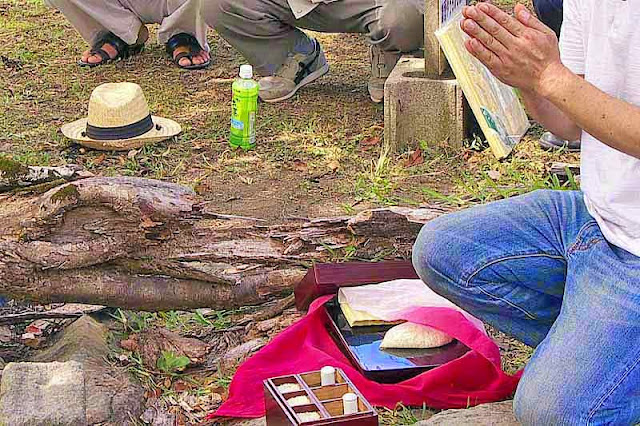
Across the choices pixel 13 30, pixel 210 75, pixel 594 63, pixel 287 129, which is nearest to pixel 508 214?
pixel 594 63

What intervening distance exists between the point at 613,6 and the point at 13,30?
5.61 metres

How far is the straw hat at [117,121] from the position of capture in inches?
191

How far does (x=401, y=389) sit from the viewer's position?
2.72 m

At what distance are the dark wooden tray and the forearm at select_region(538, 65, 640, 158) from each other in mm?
917

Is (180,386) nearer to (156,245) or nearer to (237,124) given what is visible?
(156,245)

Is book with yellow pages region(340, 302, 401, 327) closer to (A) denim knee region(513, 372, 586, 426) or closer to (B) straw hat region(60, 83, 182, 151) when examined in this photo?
(A) denim knee region(513, 372, 586, 426)

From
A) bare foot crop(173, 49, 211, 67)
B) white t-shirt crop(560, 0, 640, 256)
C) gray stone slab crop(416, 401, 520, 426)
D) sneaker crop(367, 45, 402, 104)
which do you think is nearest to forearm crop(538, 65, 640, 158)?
white t-shirt crop(560, 0, 640, 256)

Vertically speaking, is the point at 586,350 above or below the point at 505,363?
above

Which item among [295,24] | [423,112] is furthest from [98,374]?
[295,24]

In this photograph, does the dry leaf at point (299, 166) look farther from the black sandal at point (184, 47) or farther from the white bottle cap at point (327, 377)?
the white bottle cap at point (327, 377)

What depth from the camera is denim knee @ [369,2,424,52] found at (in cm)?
496

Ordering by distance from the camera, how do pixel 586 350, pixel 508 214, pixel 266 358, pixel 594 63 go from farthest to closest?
pixel 266 358 → pixel 508 214 → pixel 594 63 → pixel 586 350

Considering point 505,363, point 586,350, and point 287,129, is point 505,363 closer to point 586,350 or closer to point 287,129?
point 586,350

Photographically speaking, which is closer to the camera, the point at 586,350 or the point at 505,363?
the point at 586,350
